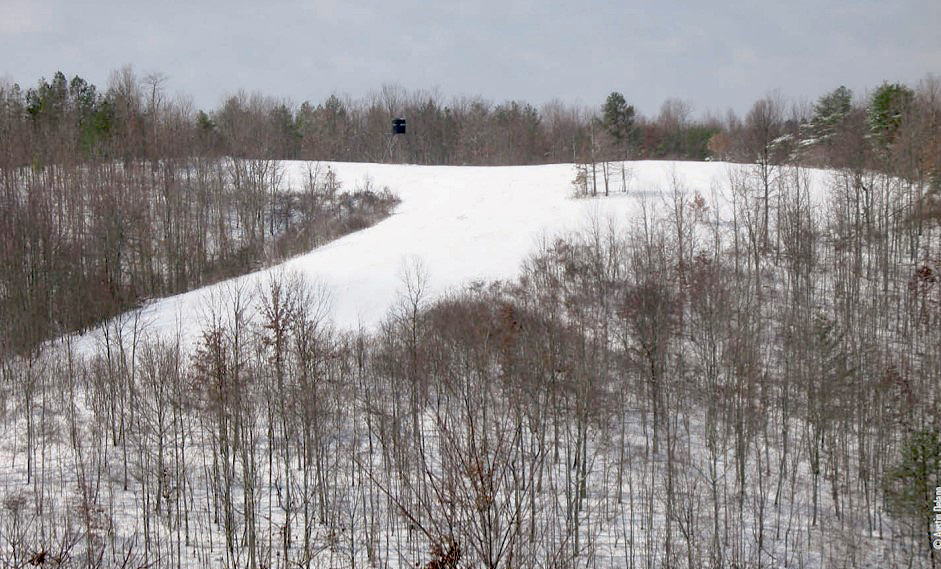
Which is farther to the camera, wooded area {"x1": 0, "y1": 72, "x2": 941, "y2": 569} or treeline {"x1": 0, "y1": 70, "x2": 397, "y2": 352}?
treeline {"x1": 0, "y1": 70, "x2": 397, "y2": 352}

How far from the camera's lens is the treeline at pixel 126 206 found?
109 feet

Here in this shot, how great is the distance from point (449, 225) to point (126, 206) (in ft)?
55.0

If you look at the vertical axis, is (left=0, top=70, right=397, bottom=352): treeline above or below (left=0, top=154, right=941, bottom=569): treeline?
above

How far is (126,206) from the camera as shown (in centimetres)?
3912

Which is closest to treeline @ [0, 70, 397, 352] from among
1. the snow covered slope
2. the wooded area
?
the wooded area

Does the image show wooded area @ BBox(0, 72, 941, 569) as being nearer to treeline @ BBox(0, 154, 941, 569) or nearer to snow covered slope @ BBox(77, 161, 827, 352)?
treeline @ BBox(0, 154, 941, 569)

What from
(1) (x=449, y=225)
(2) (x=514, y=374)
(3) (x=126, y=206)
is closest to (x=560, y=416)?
(2) (x=514, y=374)

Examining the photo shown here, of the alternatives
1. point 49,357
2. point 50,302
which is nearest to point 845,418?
point 49,357

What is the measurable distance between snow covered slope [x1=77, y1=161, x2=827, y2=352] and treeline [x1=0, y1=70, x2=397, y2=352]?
225 cm

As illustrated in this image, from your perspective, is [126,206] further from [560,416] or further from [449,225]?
[560,416]

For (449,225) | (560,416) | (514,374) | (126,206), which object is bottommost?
(560,416)

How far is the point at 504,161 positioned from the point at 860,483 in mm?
41936

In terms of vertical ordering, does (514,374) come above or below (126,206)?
below

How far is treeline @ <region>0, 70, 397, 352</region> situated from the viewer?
33.1 meters
